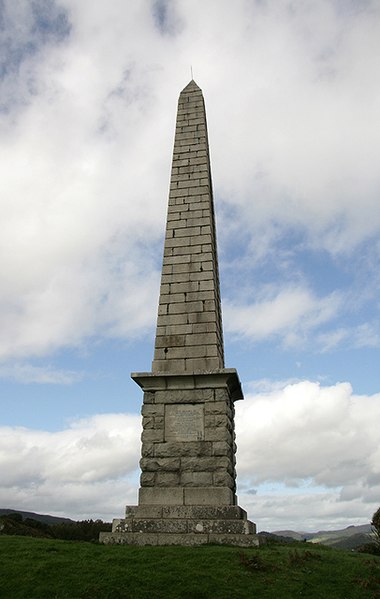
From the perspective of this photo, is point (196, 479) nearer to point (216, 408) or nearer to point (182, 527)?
point (182, 527)

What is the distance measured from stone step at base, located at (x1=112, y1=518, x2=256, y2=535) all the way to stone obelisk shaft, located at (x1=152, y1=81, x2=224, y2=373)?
2993 mm

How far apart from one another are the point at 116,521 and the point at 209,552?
242 cm

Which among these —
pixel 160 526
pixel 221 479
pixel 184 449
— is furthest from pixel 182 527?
pixel 184 449

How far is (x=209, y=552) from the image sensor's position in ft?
25.8

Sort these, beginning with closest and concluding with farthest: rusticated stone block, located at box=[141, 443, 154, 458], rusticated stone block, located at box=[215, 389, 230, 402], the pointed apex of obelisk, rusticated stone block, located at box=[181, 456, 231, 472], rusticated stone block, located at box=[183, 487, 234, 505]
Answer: rusticated stone block, located at box=[183, 487, 234, 505] → rusticated stone block, located at box=[181, 456, 231, 472] → rusticated stone block, located at box=[141, 443, 154, 458] → rusticated stone block, located at box=[215, 389, 230, 402] → the pointed apex of obelisk

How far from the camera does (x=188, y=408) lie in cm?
1038

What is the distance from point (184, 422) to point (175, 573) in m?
3.56

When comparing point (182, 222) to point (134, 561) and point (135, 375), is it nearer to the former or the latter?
point (135, 375)

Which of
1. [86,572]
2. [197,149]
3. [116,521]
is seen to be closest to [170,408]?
[116,521]

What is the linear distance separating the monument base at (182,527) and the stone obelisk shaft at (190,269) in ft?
9.25

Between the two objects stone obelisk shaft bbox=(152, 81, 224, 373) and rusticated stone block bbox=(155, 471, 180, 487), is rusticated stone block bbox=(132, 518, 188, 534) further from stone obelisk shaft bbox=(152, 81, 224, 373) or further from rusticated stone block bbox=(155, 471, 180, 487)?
stone obelisk shaft bbox=(152, 81, 224, 373)

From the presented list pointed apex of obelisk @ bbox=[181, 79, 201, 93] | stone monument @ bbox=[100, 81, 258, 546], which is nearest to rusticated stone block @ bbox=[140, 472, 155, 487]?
stone monument @ bbox=[100, 81, 258, 546]

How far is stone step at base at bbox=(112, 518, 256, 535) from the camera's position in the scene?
895 centimetres

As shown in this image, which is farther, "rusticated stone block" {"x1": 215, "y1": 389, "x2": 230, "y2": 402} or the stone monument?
"rusticated stone block" {"x1": 215, "y1": 389, "x2": 230, "y2": 402}
